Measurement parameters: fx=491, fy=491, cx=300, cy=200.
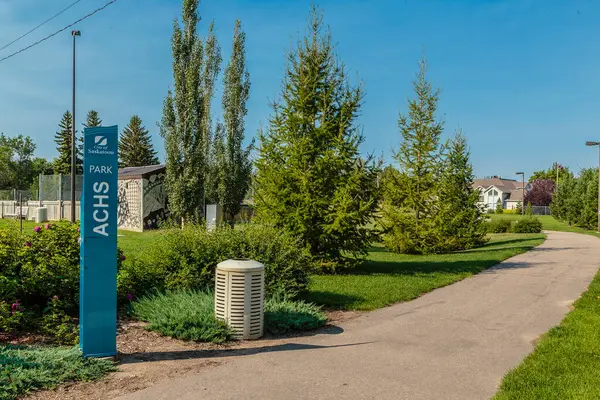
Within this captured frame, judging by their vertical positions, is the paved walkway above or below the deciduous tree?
below

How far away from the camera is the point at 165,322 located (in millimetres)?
6633

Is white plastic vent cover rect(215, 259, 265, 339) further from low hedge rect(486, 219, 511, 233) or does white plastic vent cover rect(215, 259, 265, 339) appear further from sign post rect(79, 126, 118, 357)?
low hedge rect(486, 219, 511, 233)

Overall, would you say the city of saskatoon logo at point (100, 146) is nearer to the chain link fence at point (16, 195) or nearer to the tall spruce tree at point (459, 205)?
the tall spruce tree at point (459, 205)

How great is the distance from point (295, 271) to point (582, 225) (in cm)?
4070

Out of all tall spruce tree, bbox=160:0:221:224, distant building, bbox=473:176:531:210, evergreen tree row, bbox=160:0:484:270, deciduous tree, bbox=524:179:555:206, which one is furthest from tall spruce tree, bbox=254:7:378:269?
distant building, bbox=473:176:531:210

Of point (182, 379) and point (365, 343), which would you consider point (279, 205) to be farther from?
point (182, 379)

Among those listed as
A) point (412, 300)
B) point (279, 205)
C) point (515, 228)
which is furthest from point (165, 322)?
point (515, 228)

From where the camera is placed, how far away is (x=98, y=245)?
5531mm

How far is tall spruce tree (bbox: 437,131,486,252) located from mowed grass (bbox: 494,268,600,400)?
Result: 1349 cm

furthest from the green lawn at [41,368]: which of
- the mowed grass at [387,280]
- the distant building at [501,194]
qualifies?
the distant building at [501,194]

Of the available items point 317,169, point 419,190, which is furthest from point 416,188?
point 317,169

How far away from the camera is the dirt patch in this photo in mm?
4684

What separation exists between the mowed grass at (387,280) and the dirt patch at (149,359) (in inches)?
84.7

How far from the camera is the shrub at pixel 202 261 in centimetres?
840
